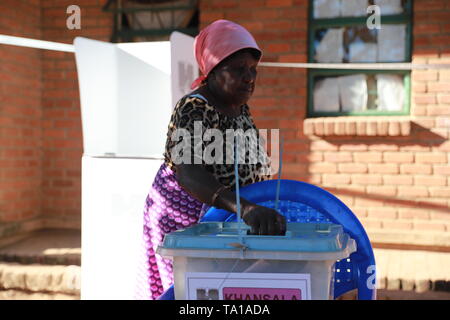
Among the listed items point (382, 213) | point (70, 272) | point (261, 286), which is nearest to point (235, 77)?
point (261, 286)

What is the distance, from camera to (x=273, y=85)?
5289 millimetres

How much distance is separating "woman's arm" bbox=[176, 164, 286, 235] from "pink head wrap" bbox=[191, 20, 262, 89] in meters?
0.41

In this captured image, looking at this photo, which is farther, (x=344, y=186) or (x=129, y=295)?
(x=344, y=186)

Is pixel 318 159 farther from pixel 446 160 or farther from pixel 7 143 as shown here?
pixel 7 143

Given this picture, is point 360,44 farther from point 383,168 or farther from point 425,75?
point 383,168

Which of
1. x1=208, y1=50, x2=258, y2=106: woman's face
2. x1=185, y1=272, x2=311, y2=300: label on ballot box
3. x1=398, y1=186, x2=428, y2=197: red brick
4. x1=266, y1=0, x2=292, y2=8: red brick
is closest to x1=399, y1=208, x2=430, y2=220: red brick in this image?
x1=398, y1=186, x2=428, y2=197: red brick

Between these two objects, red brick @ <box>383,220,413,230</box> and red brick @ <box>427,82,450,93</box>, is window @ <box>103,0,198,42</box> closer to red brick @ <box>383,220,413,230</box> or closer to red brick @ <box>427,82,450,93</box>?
red brick @ <box>427,82,450,93</box>

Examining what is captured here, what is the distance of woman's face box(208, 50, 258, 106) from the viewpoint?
201 centimetres

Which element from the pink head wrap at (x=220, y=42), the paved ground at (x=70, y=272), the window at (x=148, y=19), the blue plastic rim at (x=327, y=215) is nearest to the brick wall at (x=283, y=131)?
the window at (x=148, y=19)

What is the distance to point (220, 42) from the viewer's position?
200cm

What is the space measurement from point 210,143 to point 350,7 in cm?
374

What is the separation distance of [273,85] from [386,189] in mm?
1310

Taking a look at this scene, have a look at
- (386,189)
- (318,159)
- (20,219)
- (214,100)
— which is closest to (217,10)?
(318,159)
